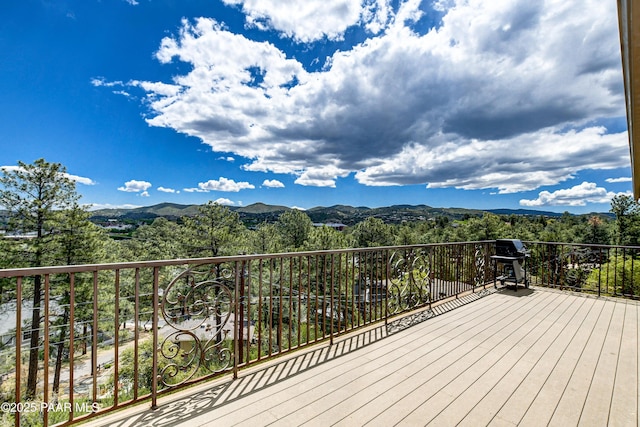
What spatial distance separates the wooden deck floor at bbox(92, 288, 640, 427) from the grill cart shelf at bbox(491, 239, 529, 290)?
182 cm

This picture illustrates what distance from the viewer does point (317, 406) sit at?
1.85 meters

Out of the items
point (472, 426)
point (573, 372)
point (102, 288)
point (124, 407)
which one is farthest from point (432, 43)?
point (102, 288)

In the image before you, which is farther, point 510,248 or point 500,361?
point 510,248

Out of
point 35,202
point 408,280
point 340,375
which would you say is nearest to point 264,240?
point 35,202

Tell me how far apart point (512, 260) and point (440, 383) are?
4.16 m

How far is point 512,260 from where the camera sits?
527cm

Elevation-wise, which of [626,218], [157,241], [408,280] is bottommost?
[157,241]

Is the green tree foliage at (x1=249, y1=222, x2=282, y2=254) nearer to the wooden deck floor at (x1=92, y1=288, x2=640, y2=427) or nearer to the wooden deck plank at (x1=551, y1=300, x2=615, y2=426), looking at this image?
A: the wooden deck floor at (x1=92, y1=288, x2=640, y2=427)

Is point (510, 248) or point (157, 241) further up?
point (510, 248)

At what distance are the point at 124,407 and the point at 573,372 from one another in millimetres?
3473

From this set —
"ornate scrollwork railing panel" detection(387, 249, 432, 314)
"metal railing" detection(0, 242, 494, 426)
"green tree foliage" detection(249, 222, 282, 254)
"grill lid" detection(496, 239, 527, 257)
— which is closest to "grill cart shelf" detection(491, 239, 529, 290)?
"grill lid" detection(496, 239, 527, 257)

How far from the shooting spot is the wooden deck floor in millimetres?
1751

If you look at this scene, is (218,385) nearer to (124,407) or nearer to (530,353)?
(124,407)

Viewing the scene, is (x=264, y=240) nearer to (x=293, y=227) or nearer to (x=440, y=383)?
(x=293, y=227)
